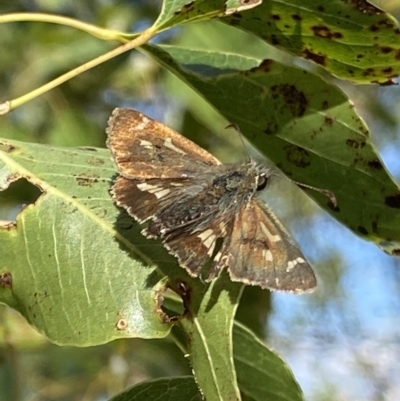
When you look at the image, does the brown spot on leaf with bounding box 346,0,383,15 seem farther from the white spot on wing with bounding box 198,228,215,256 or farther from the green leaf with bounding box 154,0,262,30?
the white spot on wing with bounding box 198,228,215,256

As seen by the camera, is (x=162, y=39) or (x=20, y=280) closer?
(x=20, y=280)

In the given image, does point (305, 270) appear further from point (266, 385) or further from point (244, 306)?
point (244, 306)

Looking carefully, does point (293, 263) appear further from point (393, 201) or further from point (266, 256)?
point (393, 201)

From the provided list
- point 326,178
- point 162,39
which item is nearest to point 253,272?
point 326,178

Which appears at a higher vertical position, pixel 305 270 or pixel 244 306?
pixel 305 270

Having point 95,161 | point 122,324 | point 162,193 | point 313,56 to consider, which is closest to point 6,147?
point 95,161
